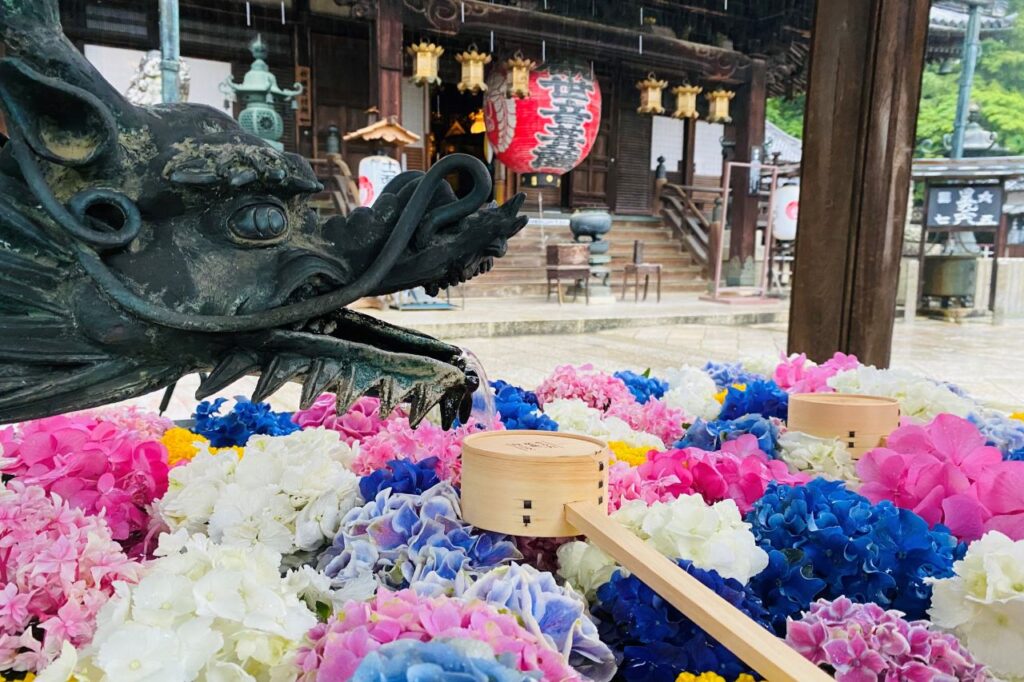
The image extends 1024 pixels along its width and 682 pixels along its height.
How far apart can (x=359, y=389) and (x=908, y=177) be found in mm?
2768

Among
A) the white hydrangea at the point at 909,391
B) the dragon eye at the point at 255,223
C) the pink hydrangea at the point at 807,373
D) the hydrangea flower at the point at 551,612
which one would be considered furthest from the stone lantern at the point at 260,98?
the hydrangea flower at the point at 551,612

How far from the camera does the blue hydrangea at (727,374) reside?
2920 millimetres

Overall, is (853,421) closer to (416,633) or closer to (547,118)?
(416,633)

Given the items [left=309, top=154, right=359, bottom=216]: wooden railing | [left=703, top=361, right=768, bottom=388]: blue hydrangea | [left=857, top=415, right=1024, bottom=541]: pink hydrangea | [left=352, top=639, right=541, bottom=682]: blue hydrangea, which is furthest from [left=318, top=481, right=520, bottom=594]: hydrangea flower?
[left=309, top=154, right=359, bottom=216]: wooden railing

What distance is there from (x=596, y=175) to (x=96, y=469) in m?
15.5

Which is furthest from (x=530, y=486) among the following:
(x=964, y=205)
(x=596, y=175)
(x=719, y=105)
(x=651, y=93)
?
(x=596, y=175)

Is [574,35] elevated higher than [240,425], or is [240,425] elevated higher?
[574,35]

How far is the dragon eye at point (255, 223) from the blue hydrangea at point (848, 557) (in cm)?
89

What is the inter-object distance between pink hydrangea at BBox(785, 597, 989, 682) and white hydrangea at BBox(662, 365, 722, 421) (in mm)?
1341

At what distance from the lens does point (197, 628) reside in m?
0.87

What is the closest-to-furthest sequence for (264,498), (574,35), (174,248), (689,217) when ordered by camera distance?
(174,248)
(264,498)
(574,35)
(689,217)

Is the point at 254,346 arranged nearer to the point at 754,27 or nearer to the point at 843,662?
the point at 843,662

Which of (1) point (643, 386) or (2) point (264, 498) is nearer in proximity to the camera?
(2) point (264, 498)

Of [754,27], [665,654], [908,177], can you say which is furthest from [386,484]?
[754,27]
